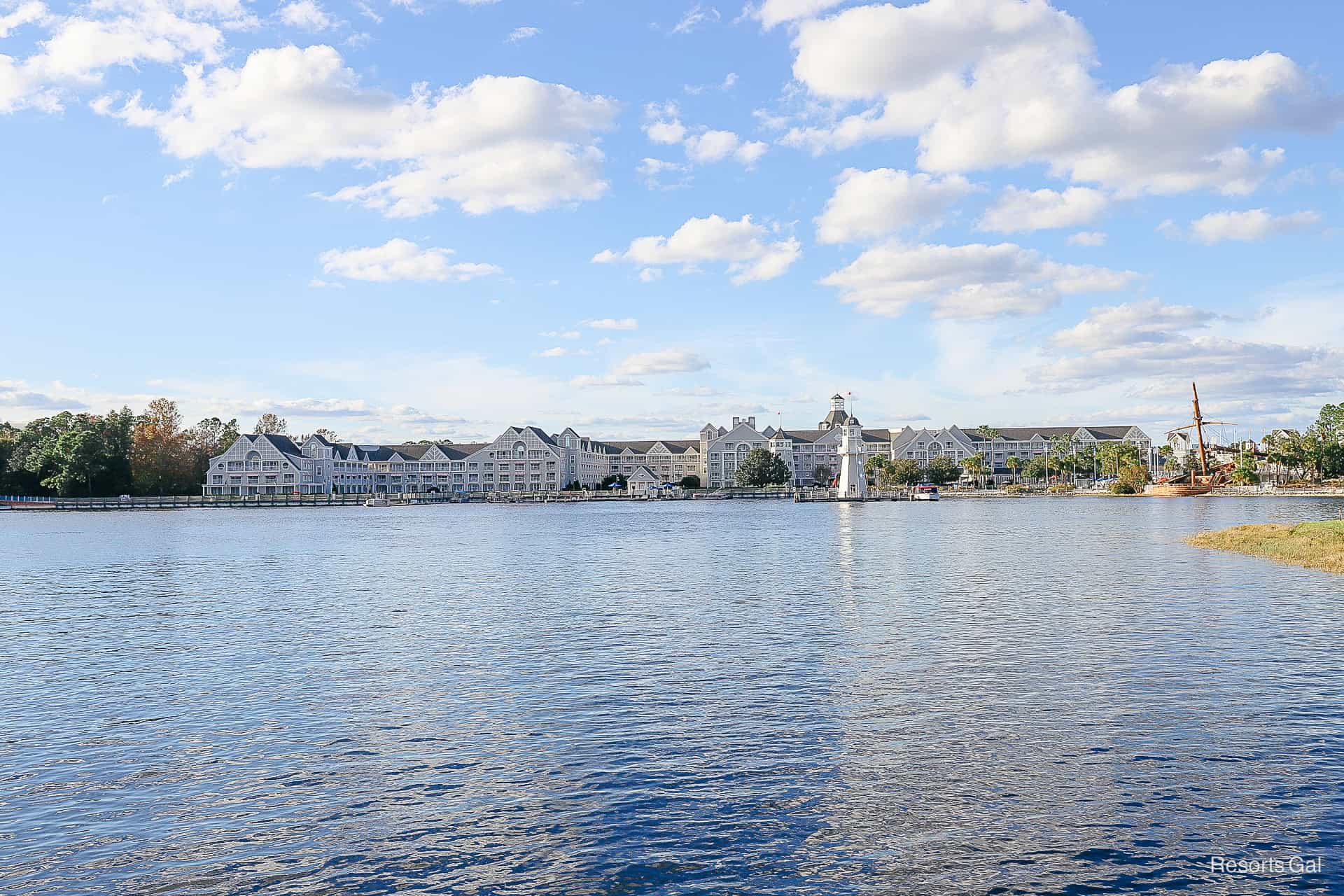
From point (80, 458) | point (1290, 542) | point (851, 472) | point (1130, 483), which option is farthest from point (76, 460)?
point (1130, 483)

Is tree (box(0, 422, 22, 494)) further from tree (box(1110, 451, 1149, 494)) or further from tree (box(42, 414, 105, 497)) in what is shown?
tree (box(1110, 451, 1149, 494))

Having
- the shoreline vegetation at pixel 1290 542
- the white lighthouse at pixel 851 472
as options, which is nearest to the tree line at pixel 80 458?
the white lighthouse at pixel 851 472

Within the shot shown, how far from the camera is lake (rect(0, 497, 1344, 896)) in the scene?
42.0ft

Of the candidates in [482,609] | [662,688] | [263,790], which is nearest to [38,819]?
[263,790]

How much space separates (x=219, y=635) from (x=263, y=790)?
56.3 feet

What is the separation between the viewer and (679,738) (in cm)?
1828

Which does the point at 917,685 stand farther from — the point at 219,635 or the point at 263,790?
the point at 219,635

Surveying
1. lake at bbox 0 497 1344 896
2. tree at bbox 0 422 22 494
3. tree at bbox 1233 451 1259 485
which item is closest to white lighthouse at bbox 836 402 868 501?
tree at bbox 1233 451 1259 485

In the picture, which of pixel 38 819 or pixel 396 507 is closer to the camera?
pixel 38 819

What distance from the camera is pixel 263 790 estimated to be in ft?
51.8

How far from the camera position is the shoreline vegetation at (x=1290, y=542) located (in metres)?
47.7

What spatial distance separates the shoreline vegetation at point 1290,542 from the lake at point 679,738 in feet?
24.3

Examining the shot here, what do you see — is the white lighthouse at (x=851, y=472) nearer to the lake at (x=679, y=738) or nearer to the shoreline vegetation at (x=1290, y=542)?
the shoreline vegetation at (x=1290, y=542)

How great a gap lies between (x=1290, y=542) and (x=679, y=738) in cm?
4832
